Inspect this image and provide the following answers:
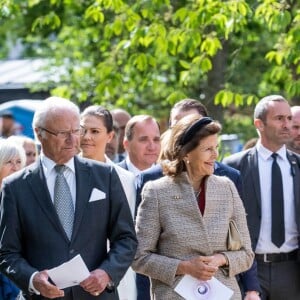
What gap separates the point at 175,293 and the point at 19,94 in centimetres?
1420

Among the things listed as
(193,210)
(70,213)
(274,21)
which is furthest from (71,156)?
(274,21)

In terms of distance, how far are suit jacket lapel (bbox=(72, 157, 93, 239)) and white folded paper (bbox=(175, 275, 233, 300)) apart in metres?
0.76

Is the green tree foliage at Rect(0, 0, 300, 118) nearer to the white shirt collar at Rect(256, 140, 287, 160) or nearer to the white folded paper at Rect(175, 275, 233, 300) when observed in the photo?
the white shirt collar at Rect(256, 140, 287, 160)

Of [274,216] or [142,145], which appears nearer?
[274,216]

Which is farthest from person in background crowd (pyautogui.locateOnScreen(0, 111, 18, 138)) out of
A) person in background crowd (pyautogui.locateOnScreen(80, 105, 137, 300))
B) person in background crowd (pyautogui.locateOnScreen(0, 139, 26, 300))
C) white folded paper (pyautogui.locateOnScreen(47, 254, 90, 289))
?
white folded paper (pyautogui.locateOnScreen(47, 254, 90, 289))

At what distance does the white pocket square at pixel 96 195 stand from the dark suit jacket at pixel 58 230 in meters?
0.02

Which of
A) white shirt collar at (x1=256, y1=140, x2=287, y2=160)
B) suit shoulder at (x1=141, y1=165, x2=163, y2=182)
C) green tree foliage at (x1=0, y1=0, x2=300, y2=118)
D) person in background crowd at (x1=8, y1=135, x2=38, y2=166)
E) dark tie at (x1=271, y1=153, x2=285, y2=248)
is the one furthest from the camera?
green tree foliage at (x1=0, y1=0, x2=300, y2=118)

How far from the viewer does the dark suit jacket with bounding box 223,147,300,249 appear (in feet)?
30.9

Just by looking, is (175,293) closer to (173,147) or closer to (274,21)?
(173,147)

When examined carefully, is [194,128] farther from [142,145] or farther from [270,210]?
[142,145]

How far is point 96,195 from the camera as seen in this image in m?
7.22

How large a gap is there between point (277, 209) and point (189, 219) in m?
2.29

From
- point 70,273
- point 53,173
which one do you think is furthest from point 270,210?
point 70,273

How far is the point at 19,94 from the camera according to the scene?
21.1 metres
